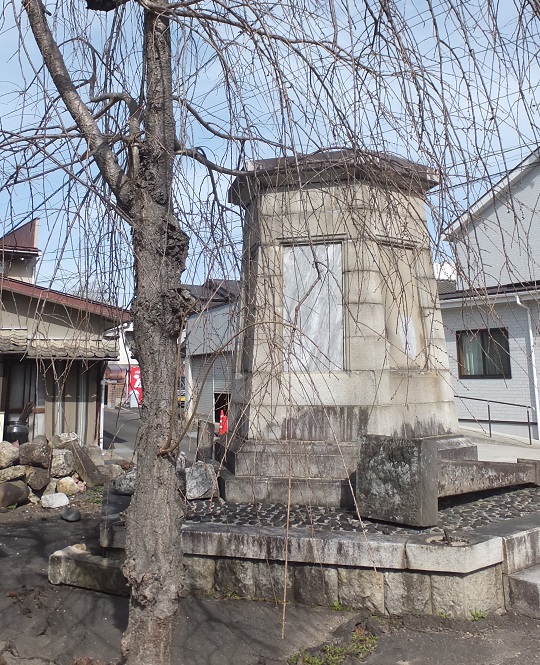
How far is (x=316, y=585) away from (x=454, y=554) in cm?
102

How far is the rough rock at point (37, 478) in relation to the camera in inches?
387

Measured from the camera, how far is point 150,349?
272cm

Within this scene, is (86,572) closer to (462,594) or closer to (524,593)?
(462,594)

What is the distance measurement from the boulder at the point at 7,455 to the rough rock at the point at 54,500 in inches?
40.0

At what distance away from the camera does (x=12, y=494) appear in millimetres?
9016

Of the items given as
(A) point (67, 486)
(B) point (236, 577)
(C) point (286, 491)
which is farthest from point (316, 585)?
(A) point (67, 486)

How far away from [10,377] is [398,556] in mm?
11975

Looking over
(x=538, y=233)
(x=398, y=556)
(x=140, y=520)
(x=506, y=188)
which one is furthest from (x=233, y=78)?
(x=538, y=233)

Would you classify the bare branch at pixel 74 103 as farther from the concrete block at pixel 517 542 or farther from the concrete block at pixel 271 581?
the concrete block at pixel 517 542

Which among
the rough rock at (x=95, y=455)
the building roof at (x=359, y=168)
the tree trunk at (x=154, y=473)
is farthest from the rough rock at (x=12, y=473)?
the building roof at (x=359, y=168)

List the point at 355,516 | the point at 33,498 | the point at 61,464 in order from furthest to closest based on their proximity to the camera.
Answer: the point at 61,464 < the point at 33,498 < the point at 355,516

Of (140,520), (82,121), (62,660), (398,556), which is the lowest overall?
(62,660)

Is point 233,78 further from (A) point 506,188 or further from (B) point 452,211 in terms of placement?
(A) point 506,188

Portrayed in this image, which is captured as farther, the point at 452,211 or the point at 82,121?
the point at 82,121
